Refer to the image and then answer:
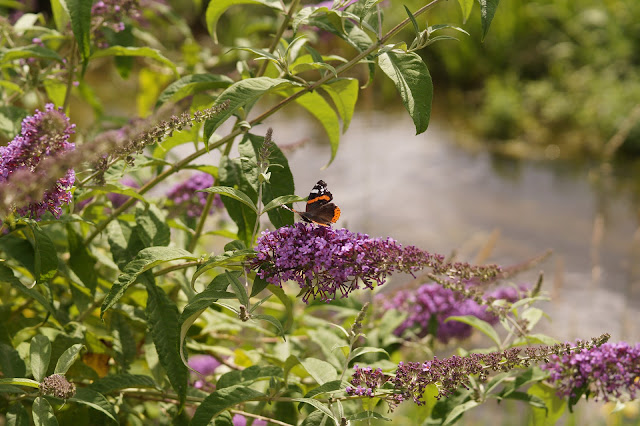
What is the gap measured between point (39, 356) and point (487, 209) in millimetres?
4728

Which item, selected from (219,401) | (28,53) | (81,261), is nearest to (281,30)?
(28,53)

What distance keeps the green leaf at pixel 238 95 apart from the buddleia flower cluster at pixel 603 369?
77 centimetres

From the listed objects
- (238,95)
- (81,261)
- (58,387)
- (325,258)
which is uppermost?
(238,95)

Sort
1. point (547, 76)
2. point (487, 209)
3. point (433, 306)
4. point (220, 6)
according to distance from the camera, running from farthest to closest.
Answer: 1. point (547, 76)
2. point (487, 209)
3. point (433, 306)
4. point (220, 6)

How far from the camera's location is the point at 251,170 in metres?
1.36

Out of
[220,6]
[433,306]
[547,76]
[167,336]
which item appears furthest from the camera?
[547,76]

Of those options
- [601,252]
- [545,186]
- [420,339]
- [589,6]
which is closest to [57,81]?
[420,339]

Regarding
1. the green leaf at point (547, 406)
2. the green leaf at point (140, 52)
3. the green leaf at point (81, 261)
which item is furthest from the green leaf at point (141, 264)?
the green leaf at point (547, 406)

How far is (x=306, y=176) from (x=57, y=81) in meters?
4.15

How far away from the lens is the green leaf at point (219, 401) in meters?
1.29

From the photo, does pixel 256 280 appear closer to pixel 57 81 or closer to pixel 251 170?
pixel 251 170

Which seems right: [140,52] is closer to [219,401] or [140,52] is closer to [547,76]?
[219,401]

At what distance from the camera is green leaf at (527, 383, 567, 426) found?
5.24ft

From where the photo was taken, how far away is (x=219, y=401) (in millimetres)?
1310
